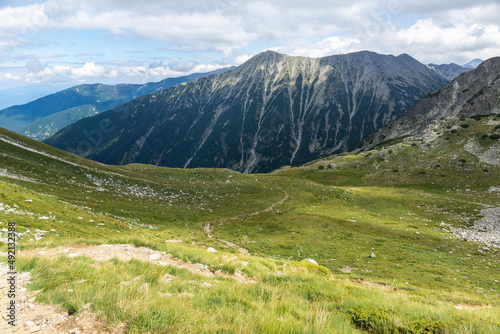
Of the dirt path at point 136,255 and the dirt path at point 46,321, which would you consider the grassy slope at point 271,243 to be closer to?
the dirt path at point 46,321

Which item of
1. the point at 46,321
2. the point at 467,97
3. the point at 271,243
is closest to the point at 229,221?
the point at 271,243

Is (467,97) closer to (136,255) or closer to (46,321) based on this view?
(136,255)

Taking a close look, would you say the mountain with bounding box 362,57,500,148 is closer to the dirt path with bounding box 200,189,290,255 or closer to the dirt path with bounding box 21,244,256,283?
the dirt path with bounding box 200,189,290,255

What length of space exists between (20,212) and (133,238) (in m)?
12.2

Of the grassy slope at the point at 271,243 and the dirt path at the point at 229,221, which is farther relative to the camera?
the dirt path at the point at 229,221

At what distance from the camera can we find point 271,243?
104 ft

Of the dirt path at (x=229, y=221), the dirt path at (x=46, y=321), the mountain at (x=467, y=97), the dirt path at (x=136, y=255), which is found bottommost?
the dirt path at (x=229, y=221)

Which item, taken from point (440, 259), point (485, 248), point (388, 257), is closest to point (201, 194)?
point (388, 257)

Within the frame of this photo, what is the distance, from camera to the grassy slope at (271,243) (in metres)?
6.00

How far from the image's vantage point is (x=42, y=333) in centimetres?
448

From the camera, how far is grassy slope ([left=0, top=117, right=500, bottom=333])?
6.00 meters

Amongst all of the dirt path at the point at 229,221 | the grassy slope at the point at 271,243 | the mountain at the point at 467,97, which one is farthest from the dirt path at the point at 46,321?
the mountain at the point at 467,97

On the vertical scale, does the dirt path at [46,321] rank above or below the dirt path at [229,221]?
above

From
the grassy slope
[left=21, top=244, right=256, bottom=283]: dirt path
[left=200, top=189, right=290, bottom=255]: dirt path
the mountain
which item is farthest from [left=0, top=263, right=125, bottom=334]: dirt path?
the mountain
